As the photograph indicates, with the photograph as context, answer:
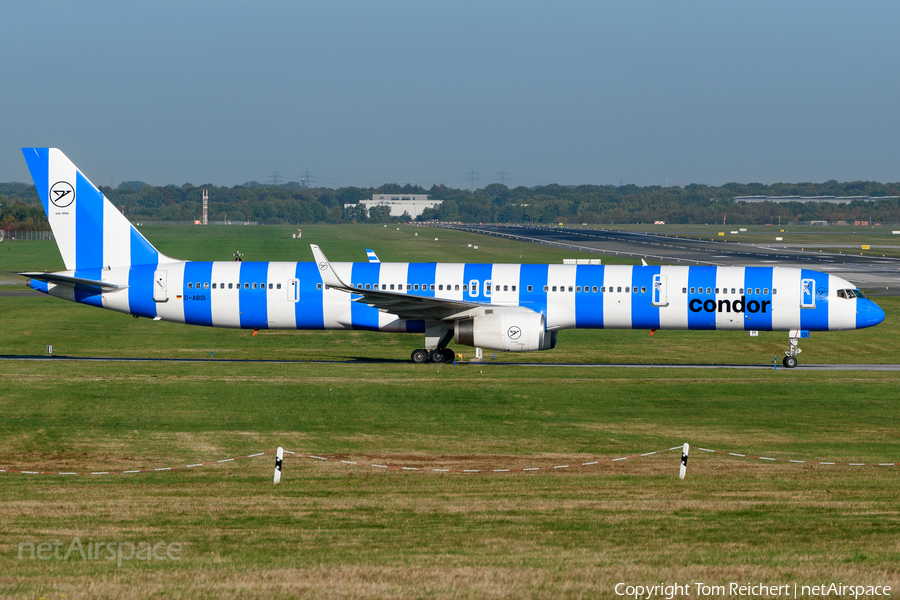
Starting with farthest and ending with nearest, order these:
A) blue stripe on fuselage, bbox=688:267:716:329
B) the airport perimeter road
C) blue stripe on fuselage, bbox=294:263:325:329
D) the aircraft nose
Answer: the airport perimeter road
blue stripe on fuselage, bbox=294:263:325:329
blue stripe on fuselage, bbox=688:267:716:329
the aircraft nose

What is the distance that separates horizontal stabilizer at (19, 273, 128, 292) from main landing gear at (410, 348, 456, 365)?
12.8 meters

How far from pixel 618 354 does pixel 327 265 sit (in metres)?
16.5

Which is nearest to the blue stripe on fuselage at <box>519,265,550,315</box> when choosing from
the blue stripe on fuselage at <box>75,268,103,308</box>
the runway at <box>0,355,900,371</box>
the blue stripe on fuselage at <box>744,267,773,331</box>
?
the runway at <box>0,355,900,371</box>

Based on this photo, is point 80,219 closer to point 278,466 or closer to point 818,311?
point 278,466

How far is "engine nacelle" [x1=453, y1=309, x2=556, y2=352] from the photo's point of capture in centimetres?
3947

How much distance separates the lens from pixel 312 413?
1169 inches

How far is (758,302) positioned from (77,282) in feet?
93.8

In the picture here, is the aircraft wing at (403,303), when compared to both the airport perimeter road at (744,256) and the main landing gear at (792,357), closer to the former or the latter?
the main landing gear at (792,357)

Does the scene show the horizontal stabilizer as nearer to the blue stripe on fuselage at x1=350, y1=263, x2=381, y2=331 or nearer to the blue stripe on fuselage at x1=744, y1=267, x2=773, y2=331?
the blue stripe on fuselage at x1=350, y1=263, x2=381, y2=331

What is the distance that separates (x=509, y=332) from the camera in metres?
39.5

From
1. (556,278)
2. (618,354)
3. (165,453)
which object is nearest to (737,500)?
(165,453)

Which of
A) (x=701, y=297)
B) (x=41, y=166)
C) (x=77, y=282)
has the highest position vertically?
(x=41, y=166)

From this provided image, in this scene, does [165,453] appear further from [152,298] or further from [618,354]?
[618,354]

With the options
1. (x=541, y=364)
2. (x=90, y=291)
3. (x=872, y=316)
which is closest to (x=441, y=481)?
(x=541, y=364)
